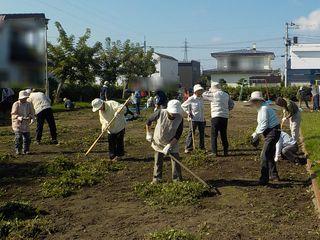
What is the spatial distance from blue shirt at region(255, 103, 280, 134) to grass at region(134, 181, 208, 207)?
4.64ft

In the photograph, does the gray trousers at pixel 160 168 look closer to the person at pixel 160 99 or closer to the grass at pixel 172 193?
the grass at pixel 172 193

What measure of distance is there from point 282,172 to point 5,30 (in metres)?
7.33

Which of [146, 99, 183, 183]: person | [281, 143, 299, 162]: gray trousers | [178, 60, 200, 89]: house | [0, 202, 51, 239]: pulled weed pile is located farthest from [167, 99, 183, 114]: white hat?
[178, 60, 200, 89]: house

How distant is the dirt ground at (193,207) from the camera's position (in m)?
5.39

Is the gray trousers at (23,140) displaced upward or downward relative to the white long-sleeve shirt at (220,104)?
downward

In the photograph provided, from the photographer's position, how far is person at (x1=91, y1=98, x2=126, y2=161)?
10.0 meters

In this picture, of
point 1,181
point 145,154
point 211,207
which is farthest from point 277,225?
point 145,154

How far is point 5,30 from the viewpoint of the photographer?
230 cm

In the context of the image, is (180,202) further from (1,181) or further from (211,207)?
(1,181)

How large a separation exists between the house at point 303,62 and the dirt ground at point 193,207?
171ft

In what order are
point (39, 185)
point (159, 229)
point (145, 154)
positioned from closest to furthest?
1. point (159, 229)
2. point (39, 185)
3. point (145, 154)

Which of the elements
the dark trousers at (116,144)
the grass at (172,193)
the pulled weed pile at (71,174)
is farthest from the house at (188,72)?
the grass at (172,193)

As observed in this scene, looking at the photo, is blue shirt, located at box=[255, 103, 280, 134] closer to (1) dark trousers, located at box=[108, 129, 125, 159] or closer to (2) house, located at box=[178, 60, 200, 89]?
(1) dark trousers, located at box=[108, 129, 125, 159]

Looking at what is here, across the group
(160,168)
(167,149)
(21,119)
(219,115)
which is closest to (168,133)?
(167,149)
